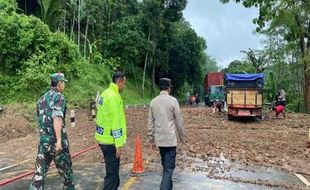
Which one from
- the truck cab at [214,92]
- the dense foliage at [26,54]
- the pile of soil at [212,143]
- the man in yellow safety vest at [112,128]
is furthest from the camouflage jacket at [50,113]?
the truck cab at [214,92]

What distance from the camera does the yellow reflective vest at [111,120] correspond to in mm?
6793

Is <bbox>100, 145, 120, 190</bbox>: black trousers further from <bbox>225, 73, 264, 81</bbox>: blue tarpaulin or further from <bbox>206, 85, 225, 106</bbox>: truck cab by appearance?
<bbox>206, 85, 225, 106</bbox>: truck cab

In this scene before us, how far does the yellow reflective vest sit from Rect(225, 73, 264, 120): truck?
60.8 feet

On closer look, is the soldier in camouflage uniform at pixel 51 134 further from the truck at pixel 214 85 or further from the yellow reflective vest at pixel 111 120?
the truck at pixel 214 85

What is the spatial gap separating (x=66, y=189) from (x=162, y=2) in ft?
154

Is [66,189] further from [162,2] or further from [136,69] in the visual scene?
[136,69]

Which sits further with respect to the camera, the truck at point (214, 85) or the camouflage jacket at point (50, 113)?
the truck at point (214, 85)

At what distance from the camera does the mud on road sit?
11906 millimetres

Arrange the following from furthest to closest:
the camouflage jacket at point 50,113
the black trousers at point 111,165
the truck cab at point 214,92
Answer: the truck cab at point 214,92 < the camouflage jacket at point 50,113 < the black trousers at point 111,165

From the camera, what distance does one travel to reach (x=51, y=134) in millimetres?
7098

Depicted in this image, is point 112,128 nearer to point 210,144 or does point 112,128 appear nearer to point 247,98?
point 210,144

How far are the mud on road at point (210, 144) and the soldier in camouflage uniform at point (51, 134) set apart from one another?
392 cm

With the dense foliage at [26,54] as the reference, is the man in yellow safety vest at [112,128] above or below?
below

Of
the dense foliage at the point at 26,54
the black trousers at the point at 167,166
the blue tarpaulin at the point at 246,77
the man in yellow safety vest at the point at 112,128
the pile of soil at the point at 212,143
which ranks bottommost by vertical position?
the pile of soil at the point at 212,143
